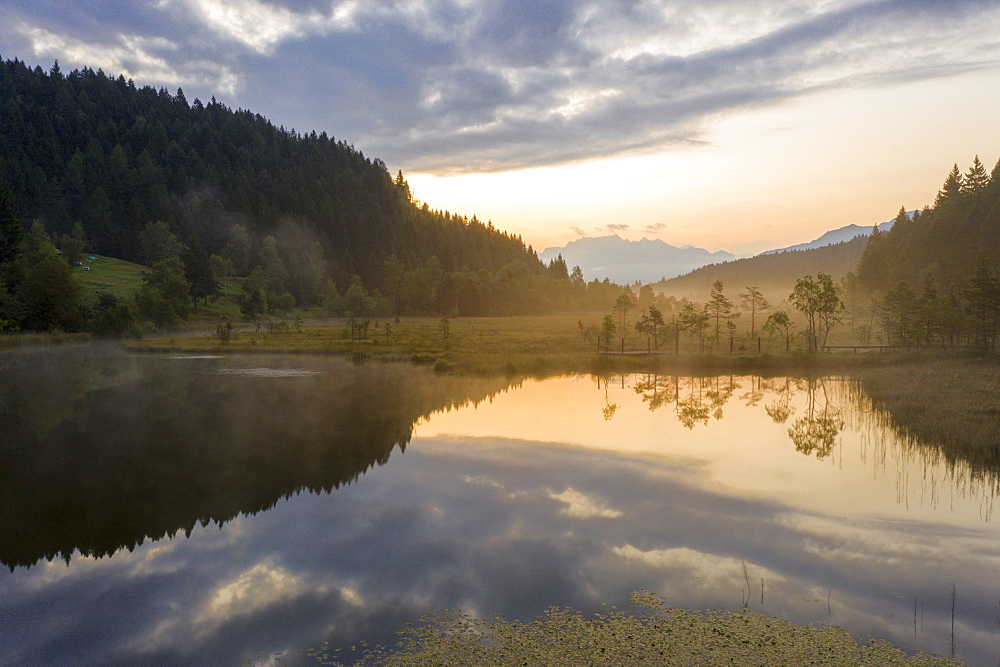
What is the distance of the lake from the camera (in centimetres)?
A: 1171

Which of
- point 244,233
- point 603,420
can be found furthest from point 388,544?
point 244,233

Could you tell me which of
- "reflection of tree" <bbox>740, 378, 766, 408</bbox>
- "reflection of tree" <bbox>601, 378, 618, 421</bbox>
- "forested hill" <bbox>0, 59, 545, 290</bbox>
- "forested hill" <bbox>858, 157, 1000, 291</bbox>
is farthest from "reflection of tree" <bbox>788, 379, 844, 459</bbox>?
"forested hill" <bbox>0, 59, 545, 290</bbox>

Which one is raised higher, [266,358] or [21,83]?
[21,83]

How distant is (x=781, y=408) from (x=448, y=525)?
88.8ft

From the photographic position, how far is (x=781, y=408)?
36562mm

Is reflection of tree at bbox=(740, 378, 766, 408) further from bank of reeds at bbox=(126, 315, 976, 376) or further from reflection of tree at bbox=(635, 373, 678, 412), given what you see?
bank of reeds at bbox=(126, 315, 976, 376)

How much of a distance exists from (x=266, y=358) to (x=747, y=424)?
51.2 m

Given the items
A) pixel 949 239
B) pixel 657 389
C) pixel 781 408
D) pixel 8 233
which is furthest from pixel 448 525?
pixel 949 239

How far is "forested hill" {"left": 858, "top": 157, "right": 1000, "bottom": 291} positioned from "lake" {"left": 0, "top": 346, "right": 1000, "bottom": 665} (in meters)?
88.4

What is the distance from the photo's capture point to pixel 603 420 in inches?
1282

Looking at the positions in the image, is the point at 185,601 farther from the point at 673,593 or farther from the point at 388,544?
the point at 673,593

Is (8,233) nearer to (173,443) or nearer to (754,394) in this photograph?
(173,443)

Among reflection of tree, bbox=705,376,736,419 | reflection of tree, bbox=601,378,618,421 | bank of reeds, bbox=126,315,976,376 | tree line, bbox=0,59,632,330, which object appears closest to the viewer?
reflection of tree, bbox=601,378,618,421

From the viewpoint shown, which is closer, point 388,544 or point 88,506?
point 388,544
